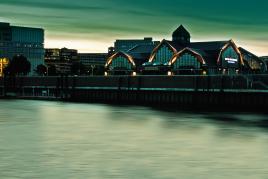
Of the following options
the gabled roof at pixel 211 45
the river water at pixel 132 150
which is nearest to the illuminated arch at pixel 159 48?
the gabled roof at pixel 211 45

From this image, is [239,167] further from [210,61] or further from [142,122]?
[210,61]

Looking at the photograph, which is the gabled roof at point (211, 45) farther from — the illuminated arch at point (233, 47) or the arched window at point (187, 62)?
the arched window at point (187, 62)

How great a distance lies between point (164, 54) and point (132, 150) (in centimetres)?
15980

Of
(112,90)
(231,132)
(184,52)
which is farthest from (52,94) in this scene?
(231,132)

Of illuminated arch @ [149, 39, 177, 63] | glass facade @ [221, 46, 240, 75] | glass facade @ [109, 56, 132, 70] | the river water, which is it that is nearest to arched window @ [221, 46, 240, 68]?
glass facade @ [221, 46, 240, 75]

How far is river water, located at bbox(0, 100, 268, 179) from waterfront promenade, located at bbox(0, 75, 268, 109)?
35.1m

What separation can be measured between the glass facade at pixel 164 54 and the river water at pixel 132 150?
460 ft

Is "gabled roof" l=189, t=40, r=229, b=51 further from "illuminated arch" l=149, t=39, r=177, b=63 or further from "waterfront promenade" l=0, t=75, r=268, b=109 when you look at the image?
"waterfront promenade" l=0, t=75, r=268, b=109

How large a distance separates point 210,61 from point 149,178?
156 m

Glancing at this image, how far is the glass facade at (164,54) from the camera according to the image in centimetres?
18838

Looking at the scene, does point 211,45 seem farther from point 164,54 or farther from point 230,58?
point 164,54

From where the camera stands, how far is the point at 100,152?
29.8 m

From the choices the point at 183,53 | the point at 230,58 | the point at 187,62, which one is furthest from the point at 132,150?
the point at 230,58

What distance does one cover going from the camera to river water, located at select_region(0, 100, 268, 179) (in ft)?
78.5
